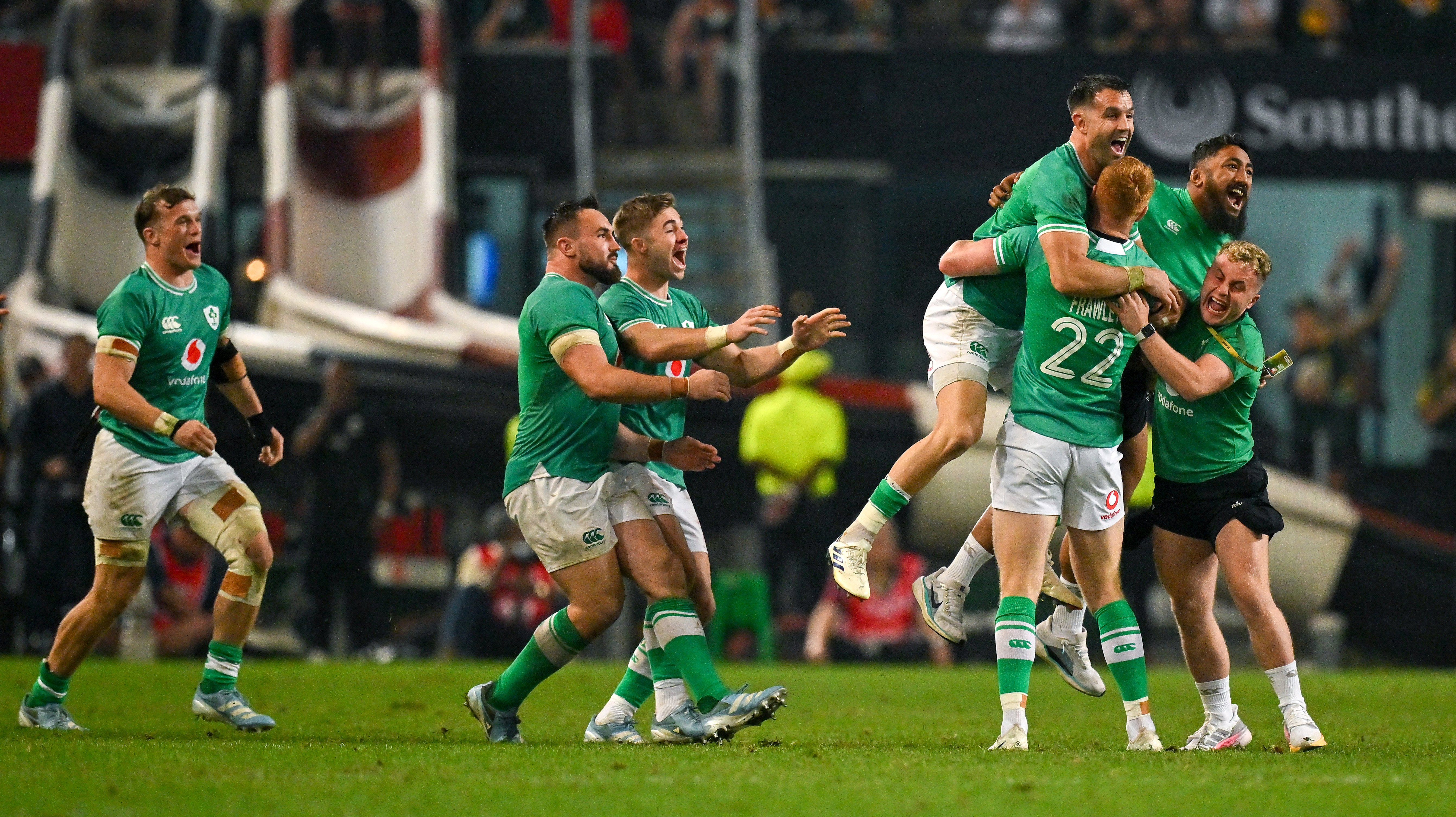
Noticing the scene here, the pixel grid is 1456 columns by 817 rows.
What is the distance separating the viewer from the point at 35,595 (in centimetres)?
1359

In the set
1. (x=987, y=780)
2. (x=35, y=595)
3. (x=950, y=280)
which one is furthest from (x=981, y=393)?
(x=35, y=595)

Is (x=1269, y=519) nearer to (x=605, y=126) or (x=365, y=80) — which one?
(x=605, y=126)

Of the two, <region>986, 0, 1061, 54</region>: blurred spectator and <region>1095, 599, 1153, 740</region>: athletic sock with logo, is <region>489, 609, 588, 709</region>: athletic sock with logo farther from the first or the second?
<region>986, 0, 1061, 54</region>: blurred spectator

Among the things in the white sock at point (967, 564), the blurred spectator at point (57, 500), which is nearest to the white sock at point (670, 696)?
the white sock at point (967, 564)

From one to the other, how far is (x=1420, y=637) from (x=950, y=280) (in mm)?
10032

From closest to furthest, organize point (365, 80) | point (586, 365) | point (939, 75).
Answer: point (586, 365)
point (939, 75)
point (365, 80)

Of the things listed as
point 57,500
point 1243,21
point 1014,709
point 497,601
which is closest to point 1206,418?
point 1014,709

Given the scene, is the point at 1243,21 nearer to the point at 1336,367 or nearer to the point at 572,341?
the point at 1336,367

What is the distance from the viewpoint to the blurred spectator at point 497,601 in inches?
555

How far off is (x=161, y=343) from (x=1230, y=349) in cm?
428

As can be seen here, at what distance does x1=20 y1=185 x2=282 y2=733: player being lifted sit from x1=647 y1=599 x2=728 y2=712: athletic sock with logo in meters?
1.86

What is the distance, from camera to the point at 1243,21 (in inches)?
713

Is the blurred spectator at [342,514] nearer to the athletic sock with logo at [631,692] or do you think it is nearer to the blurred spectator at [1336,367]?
the athletic sock with logo at [631,692]

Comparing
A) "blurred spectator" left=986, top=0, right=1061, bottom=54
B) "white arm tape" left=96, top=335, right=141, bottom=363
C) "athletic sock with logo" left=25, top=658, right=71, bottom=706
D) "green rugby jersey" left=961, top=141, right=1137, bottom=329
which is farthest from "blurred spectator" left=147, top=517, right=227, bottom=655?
"blurred spectator" left=986, top=0, right=1061, bottom=54
